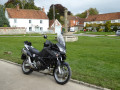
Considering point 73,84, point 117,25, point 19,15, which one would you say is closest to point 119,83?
point 73,84

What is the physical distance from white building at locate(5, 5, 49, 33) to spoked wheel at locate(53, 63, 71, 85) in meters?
47.0

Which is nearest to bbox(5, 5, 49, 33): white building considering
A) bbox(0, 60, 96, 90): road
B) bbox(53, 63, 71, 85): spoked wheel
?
bbox(0, 60, 96, 90): road

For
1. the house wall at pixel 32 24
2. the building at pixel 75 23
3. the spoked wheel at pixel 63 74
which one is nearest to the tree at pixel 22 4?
the house wall at pixel 32 24

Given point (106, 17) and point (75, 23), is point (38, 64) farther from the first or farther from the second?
point (75, 23)

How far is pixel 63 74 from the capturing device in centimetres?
495

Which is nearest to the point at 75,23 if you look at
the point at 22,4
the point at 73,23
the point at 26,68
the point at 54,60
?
the point at 73,23

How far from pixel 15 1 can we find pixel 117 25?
45.8 m

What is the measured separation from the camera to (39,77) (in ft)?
18.7

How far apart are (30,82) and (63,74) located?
1175 millimetres

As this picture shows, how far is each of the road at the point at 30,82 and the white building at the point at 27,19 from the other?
46.0 m

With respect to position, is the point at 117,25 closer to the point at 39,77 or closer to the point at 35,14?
the point at 35,14

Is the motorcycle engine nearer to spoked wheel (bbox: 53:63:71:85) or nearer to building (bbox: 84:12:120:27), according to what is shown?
spoked wheel (bbox: 53:63:71:85)

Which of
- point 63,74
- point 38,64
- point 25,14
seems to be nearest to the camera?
point 63,74

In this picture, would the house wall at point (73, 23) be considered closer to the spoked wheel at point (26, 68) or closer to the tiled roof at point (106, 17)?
the tiled roof at point (106, 17)
